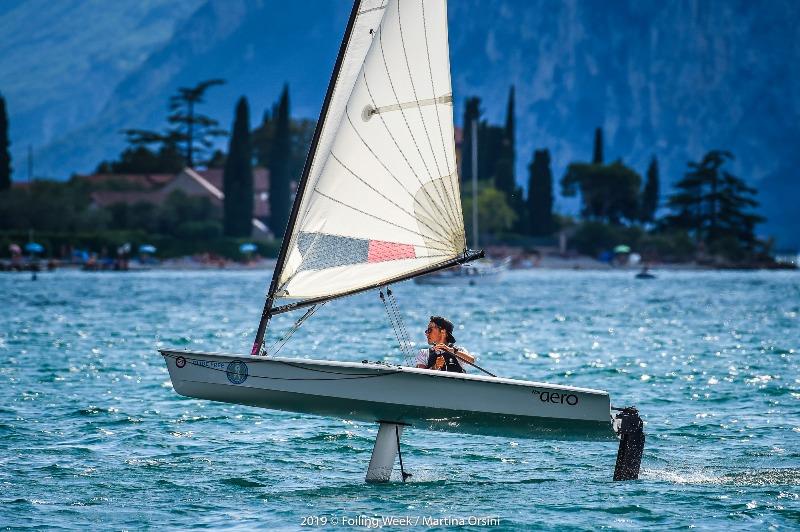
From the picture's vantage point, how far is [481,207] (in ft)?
604

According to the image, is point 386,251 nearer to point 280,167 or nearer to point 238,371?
point 238,371

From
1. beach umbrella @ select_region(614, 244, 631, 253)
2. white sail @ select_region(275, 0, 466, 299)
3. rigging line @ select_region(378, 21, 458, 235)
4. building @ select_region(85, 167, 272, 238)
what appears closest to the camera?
white sail @ select_region(275, 0, 466, 299)

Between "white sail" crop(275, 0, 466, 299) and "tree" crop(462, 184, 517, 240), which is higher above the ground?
"tree" crop(462, 184, 517, 240)

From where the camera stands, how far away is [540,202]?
19162cm

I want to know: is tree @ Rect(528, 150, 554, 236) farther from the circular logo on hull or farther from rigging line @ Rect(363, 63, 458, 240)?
the circular logo on hull

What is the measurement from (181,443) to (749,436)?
9957 millimetres

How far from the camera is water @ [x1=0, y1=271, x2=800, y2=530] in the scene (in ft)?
61.3

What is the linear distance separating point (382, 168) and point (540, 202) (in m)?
172

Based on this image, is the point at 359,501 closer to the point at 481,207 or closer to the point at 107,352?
the point at 107,352

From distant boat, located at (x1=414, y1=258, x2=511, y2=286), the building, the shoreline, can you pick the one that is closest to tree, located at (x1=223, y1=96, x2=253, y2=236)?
the shoreline

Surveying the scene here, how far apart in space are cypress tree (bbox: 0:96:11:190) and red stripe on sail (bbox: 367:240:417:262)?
12979 centimetres

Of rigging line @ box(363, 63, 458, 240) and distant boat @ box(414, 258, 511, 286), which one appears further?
distant boat @ box(414, 258, 511, 286)

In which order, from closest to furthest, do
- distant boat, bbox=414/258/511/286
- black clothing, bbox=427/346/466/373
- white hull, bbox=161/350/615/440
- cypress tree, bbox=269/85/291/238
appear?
white hull, bbox=161/350/615/440 → black clothing, bbox=427/346/466/373 → distant boat, bbox=414/258/511/286 → cypress tree, bbox=269/85/291/238

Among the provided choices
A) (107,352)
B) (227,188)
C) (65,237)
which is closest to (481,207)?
(227,188)
